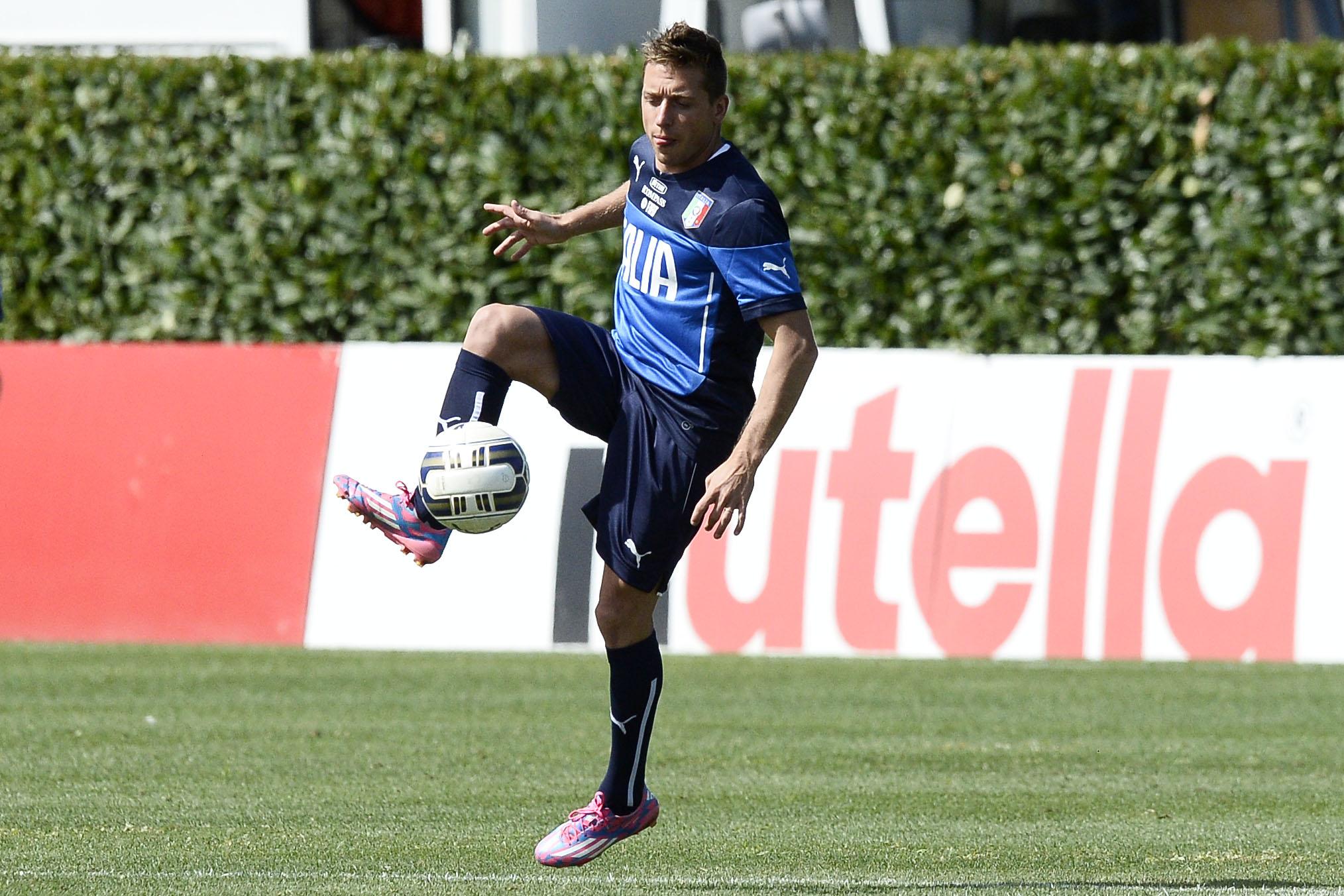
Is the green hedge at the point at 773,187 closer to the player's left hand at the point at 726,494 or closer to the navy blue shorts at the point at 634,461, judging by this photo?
the navy blue shorts at the point at 634,461

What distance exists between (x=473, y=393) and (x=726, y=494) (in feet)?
3.08

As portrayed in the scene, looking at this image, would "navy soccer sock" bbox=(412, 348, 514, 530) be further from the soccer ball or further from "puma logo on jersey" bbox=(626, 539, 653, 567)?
"puma logo on jersey" bbox=(626, 539, 653, 567)

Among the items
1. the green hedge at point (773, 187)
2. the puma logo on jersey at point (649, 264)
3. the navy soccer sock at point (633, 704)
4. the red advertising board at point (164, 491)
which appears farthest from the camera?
the green hedge at point (773, 187)

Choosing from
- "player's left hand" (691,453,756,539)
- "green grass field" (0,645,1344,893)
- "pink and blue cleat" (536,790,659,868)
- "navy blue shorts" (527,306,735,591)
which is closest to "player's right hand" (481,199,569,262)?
"navy blue shorts" (527,306,735,591)

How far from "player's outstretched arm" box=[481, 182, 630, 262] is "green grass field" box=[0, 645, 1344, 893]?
1.91 metres

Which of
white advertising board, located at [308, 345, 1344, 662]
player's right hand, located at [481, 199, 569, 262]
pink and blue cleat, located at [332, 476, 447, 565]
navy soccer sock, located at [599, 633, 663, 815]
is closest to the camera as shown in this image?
pink and blue cleat, located at [332, 476, 447, 565]

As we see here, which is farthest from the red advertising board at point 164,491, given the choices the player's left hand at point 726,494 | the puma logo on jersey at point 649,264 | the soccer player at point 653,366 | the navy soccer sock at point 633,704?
the player's left hand at point 726,494

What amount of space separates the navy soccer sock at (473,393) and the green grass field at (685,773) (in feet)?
4.11

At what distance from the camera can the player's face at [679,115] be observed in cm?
593

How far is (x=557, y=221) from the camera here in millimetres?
6773

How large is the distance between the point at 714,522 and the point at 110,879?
76.4 inches

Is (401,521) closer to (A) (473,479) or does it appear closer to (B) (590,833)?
(A) (473,479)

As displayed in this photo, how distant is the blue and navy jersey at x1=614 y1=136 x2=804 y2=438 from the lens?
591 cm

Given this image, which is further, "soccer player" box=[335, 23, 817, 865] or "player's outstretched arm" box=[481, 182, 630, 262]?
"player's outstretched arm" box=[481, 182, 630, 262]
